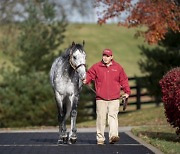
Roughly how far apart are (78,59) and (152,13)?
12366mm

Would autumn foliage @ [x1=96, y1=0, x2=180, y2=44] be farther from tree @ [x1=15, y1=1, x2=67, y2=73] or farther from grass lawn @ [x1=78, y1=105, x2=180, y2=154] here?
tree @ [x1=15, y1=1, x2=67, y2=73]

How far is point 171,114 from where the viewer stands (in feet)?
52.5

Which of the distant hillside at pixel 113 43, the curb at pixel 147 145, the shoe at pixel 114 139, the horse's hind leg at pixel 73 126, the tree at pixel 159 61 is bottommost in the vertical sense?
the curb at pixel 147 145

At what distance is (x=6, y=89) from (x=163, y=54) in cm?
833

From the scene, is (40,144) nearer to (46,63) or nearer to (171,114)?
(171,114)

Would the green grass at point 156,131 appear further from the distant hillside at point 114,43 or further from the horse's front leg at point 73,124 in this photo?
the distant hillside at point 114,43

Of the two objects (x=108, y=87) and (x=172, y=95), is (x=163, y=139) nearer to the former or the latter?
(x=172, y=95)

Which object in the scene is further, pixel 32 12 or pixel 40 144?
pixel 32 12

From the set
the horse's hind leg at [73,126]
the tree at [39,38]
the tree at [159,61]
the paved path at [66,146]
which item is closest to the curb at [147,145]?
the paved path at [66,146]

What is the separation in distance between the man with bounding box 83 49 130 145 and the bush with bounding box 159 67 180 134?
38.3 inches

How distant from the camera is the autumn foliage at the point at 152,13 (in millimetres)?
27188

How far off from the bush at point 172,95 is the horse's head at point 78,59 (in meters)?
1.97

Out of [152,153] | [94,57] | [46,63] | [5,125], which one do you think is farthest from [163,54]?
[94,57]

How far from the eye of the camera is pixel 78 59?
15.4 m
